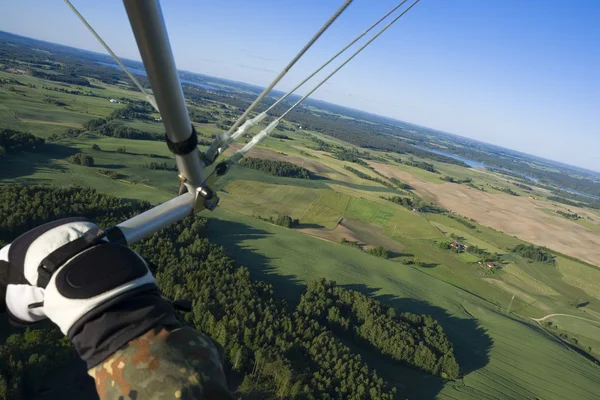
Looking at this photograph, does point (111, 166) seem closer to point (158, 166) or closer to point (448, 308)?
point (158, 166)

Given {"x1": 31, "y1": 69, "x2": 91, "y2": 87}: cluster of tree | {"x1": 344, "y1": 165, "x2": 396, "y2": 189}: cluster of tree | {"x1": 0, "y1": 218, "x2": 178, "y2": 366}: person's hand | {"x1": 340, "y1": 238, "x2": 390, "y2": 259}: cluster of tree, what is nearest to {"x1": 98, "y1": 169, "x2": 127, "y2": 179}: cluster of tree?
{"x1": 340, "y1": 238, "x2": 390, "y2": 259}: cluster of tree

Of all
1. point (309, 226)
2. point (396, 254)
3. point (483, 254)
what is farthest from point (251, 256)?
point (483, 254)

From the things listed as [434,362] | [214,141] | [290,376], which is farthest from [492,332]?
[214,141]

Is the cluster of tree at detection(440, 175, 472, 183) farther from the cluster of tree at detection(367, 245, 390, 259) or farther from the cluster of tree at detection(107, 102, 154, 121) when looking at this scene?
the cluster of tree at detection(107, 102, 154, 121)

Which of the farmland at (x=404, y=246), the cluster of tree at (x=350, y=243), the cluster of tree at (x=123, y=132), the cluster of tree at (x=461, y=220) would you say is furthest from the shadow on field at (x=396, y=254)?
the cluster of tree at (x=123, y=132)

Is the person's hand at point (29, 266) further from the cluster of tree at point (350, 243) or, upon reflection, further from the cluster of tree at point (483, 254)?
the cluster of tree at point (483, 254)

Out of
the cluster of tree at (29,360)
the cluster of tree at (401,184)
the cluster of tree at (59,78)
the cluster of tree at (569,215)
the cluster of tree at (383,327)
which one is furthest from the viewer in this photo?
the cluster of tree at (59,78)

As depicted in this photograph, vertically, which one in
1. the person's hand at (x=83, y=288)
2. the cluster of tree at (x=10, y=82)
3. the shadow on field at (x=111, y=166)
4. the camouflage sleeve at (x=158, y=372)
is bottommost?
the shadow on field at (x=111, y=166)
